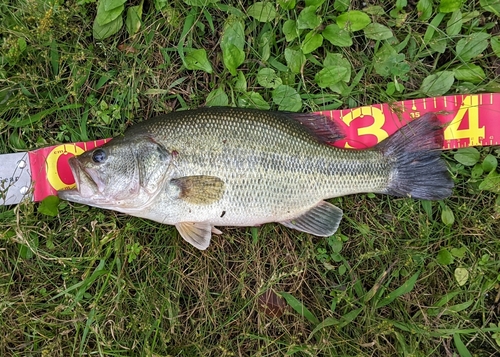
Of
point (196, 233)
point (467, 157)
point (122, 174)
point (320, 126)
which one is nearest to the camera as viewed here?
point (122, 174)

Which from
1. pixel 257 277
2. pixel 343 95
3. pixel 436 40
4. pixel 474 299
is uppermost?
pixel 436 40

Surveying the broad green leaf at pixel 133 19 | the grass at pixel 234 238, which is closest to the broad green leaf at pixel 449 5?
the grass at pixel 234 238

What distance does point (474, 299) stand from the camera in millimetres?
3201

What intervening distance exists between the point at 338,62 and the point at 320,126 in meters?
0.58

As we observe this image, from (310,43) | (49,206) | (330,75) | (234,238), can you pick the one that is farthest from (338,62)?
(49,206)

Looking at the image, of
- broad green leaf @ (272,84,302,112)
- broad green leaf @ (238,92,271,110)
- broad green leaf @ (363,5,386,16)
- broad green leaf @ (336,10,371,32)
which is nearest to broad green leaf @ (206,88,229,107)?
broad green leaf @ (238,92,271,110)

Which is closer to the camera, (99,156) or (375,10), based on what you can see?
(99,156)

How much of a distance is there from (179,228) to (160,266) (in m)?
0.44

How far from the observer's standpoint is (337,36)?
324 centimetres

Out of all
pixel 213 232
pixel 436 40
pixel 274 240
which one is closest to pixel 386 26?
pixel 436 40

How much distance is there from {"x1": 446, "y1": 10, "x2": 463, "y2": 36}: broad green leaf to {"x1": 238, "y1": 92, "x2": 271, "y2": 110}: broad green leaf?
1.63m

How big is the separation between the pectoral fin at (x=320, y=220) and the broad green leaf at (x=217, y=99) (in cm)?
109

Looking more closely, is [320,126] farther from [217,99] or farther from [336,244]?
[336,244]

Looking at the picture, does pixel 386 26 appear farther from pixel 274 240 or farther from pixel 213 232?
pixel 213 232
